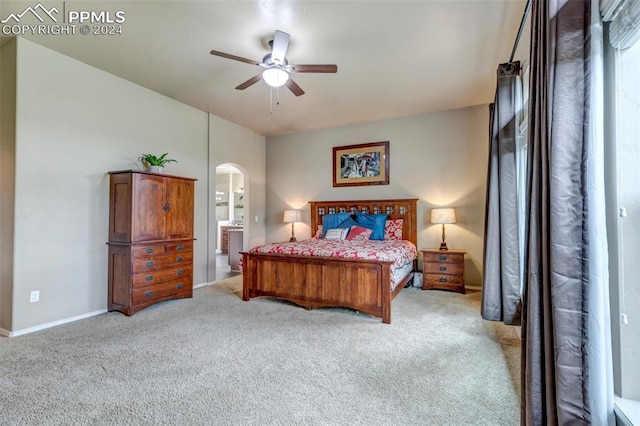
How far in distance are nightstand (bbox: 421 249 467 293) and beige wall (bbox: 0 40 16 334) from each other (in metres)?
5.03

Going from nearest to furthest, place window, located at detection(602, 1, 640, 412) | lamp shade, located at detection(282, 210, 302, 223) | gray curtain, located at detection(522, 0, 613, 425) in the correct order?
gray curtain, located at detection(522, 0, 613, 425) → window, located at detection(602, 1, 640, 412) → lamp shade, located at detection(282, 210, 302, 223)

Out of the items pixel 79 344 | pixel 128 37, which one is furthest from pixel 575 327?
pixel 128 37

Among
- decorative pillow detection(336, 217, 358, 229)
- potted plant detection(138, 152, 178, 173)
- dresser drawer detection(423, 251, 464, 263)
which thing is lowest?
dresser drawer detection(423, 251, 464, 263)

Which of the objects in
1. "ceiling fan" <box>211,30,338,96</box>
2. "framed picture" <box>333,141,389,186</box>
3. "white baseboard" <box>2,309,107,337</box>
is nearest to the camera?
"ceiling fan" <box>211,30,338,96</box>

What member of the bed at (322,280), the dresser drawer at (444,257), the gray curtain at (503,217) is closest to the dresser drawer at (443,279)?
the dresser drawer at (444,257)

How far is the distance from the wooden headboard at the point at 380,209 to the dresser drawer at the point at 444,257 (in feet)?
1.80

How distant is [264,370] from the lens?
7.36 feet

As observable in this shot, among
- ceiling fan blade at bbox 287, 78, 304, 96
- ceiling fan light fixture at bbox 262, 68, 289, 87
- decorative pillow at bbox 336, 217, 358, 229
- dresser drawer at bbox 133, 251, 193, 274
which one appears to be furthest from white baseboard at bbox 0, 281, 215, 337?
decorative pillow at bbox 336, 217, 358, 229

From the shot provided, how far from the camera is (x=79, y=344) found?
8.91ft

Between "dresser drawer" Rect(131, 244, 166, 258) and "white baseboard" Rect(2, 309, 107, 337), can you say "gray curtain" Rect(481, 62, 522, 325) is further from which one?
"white baseboard" Rect(2, 309, 107, 337)

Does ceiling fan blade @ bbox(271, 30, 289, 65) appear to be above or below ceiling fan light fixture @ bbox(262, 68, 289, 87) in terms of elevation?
above

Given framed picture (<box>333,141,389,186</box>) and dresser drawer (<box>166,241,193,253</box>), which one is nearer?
dresser drawer (<box>166,241,193,253</box>)

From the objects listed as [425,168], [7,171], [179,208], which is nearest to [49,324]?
[7,171]

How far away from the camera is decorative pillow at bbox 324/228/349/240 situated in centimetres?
504
